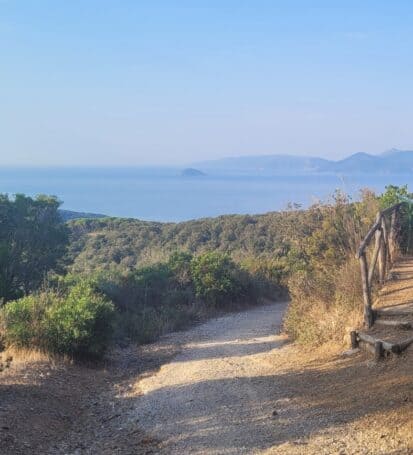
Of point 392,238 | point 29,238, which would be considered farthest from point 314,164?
point 392,238

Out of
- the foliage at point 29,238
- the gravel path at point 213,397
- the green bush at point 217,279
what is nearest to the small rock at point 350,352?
the gravel path at point 213,397

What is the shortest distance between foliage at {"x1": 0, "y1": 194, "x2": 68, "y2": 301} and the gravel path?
923cm

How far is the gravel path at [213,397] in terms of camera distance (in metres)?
6.20

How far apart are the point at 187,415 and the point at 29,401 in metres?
2.27

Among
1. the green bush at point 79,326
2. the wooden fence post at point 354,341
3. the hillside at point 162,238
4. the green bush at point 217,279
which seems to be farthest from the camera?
the hillside at point 162,238

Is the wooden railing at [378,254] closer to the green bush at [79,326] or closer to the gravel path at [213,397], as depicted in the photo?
the gravel path at [213,397]

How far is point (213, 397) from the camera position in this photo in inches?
314

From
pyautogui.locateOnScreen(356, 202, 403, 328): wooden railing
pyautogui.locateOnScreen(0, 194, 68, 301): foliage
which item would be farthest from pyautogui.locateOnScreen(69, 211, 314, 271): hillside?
pyautogui.locateOnScreen(356, 202, 403, 328): wooden railing

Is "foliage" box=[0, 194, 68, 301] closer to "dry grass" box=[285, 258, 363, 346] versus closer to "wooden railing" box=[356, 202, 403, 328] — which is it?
"dry grass" box=[285, 258, 363, 346]

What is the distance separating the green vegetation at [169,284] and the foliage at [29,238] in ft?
0.14

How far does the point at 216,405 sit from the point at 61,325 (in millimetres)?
4199

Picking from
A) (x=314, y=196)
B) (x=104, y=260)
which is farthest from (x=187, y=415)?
(x=104, y=260)

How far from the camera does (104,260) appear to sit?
35.4 m

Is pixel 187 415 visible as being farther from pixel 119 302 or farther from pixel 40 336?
pixel 119 302
